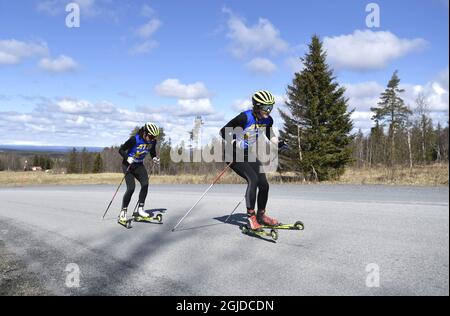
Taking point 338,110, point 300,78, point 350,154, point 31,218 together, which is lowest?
point 31,218

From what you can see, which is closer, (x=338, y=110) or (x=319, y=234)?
(x=319, y=234)

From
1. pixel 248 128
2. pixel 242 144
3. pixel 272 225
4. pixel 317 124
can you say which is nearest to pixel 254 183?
pixel 242 144

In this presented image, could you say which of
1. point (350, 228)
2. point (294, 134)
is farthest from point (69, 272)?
point (294, 134)

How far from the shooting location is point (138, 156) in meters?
8.42

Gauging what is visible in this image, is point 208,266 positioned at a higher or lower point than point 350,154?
lower

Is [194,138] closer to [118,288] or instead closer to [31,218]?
[31,218]

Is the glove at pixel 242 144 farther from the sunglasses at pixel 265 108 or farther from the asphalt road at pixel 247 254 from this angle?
the asphalt road at pixel 247 254

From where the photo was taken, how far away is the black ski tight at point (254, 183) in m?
6.33

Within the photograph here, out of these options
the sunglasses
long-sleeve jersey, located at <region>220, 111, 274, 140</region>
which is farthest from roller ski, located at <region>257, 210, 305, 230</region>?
the sunglasses

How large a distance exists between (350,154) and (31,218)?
19736 millimetres

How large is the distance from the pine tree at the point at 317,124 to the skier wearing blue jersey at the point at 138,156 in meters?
16.7

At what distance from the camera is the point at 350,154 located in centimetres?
2403
